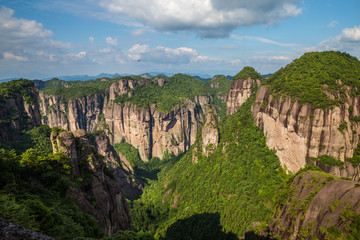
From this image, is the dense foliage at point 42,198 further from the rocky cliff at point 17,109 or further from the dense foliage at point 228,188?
the dense foliage at point 228,188

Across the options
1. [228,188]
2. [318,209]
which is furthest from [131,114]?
[318,209]

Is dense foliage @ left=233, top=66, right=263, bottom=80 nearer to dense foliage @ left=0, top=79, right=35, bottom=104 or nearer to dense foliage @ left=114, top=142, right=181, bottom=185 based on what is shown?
dense foliage @ left=114, top=142, right=181, bottom=185

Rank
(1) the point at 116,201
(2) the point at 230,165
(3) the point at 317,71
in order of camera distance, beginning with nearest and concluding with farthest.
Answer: (1) the point at 116,201, (3) the point at 317,71, (2) the point at 230,165

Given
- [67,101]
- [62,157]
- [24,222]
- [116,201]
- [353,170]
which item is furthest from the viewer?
[67,101]

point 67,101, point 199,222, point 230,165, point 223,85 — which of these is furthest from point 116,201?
point 223,85

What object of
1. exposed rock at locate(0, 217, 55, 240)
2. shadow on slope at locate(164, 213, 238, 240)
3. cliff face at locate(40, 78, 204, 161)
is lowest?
shadow on slope at locate(164, 213, 238, 240)

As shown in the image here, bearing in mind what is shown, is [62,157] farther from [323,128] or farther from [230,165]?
[230,165]

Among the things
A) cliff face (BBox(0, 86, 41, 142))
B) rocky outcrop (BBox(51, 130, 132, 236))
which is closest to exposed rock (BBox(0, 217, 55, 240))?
rocky outcrop (BBox(51, 130, 132, 236))
